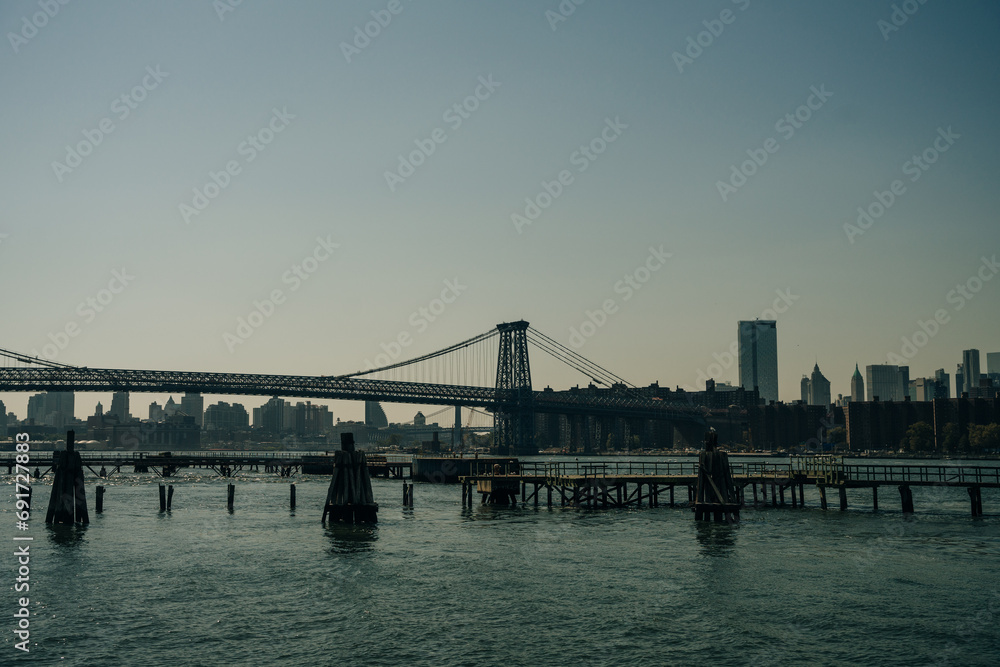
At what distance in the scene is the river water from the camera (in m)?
25.6

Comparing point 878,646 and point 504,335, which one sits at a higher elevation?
point 504,335

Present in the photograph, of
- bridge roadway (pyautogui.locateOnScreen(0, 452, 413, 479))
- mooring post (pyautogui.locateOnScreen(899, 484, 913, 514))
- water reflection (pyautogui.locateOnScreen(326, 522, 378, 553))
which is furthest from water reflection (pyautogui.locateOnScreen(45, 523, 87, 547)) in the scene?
mooring post (pyautogui.locateOnScreen(899, 484, 913, 514))

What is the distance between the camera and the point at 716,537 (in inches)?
1863

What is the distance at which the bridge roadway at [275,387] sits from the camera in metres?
151

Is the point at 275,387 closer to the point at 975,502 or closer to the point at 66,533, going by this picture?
the point at 66,533

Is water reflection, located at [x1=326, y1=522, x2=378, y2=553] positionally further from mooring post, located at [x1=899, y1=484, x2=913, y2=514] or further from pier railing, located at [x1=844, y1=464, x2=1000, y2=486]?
mooring post, located at [x1=899, y1=484, x2=913, y2=514]

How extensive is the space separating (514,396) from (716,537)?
14181cm

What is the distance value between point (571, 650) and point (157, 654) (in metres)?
11.2

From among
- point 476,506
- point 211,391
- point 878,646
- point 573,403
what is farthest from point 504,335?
point 878,646

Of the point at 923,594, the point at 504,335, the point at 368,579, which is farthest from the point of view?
the point at 504,335

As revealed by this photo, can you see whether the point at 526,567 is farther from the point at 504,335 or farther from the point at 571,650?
the point at 504,335

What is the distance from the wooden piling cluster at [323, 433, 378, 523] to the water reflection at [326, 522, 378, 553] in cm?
54

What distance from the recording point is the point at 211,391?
15825 cm

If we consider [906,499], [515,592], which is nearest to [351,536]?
[515,592]
